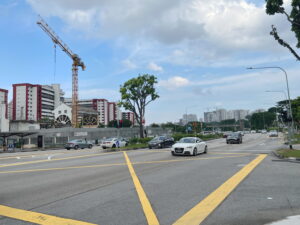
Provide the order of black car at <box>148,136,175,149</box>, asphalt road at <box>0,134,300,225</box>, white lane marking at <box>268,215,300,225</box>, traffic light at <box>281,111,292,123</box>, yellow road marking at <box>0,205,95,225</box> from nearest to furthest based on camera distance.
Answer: white lane marking at <box>268,215,300,225</box>, yellow road marking at <box>0,205,95,225</box>, asphalt road at <box>0,134,300,225</box>, traffic light at <box>281,111,292,123</box>, black car at <box>148,136,175,149</box>

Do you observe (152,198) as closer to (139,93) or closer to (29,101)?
(139,93)

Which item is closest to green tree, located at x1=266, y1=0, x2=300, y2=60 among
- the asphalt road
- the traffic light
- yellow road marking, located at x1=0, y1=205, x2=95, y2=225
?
the traffic light

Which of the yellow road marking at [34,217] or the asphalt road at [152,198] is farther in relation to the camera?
the asphalt road at [152,198]

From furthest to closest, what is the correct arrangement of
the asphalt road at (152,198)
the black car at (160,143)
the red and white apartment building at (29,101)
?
the red and white apartment building at (29,101) < the black car at (160,143) < the asphalt road at (152,198)

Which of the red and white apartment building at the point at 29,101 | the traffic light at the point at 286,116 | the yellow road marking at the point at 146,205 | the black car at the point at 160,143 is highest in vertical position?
the red and white apartment building at the point at 29,101

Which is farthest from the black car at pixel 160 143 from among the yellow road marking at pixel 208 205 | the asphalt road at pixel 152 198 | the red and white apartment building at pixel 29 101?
the red and white apartment building at pixel 29 101

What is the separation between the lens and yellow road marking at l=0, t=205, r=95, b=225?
179 inches

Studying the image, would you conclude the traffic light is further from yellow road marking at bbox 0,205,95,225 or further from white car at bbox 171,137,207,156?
yellow road marking at bbox 0,205,95,225

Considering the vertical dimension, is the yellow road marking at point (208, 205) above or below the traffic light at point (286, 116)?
below

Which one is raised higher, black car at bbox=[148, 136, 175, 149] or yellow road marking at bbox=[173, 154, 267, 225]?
black car at bbox=[148, 136, 175, 149]

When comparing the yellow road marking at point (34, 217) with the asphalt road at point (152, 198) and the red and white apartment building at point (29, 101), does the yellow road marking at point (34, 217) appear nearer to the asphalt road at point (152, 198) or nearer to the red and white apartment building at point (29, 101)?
the asphalt road at point (152, 198)

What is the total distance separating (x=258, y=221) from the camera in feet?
14.8

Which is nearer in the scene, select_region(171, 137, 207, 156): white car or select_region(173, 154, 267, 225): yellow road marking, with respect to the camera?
select_region(173, 154, 267, 225): yellow road marking

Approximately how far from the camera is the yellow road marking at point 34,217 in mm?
4559
